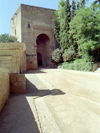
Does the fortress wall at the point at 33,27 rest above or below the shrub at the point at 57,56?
above

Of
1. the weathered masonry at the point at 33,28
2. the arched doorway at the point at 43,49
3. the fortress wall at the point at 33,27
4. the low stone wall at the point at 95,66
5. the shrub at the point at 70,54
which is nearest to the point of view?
the low stone wall at the point at 95,66

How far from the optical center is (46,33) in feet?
73.6

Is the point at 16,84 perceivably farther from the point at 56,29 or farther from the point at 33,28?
the point at 56,29

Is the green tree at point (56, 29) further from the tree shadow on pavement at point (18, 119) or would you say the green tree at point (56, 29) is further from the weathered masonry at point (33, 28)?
the tree shadow on pavement at point (18, 119)

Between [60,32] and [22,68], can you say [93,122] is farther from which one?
[60,32]

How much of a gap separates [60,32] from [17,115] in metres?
19.4

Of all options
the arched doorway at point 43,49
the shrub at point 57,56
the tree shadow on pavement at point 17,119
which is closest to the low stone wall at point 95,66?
the shrub at point 57,56

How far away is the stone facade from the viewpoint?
5.33 meters

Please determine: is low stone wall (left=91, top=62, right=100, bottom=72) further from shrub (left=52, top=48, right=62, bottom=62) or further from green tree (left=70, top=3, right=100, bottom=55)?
shrub (left=52, top=48, right=62, bottom=62)

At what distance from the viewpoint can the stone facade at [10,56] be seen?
5.33 m

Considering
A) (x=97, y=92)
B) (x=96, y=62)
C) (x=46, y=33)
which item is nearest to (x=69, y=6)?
(x=46, y=33)

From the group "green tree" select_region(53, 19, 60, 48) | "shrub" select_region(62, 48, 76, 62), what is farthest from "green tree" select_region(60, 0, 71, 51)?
"green tree" select_region(53, 19, 60, 48)

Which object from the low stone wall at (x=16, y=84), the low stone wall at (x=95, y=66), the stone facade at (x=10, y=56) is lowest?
the low stone wall at (x=16, y=84)

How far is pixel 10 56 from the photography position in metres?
5.40
